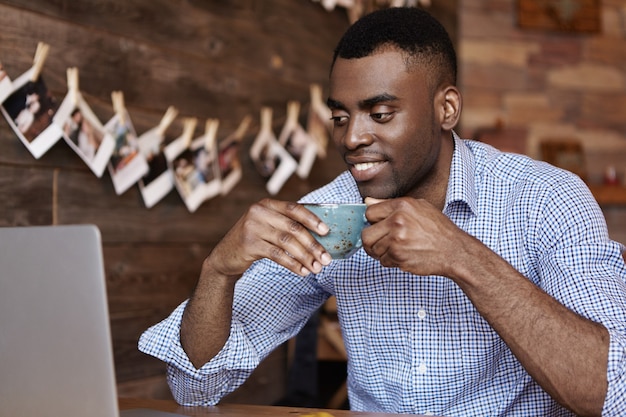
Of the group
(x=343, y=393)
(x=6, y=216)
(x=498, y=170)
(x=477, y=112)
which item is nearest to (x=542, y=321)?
(x=498, y=170)

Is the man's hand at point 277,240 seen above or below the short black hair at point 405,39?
below

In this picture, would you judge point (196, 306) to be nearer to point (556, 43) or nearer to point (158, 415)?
point (158, 415)

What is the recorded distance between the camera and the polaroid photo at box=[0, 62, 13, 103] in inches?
66.5

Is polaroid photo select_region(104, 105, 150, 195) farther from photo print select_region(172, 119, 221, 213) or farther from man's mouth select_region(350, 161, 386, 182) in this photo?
man's mouth select_region(350, 161, 386, 182)

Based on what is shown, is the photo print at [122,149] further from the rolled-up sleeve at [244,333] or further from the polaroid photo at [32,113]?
the rolled-up sleeve at [244,333]

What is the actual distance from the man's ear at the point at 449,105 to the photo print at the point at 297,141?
4.47ft

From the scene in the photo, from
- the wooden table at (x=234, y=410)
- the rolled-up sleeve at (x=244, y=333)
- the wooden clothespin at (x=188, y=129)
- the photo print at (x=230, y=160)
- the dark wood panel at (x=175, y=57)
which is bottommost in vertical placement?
the wooden table at (x=234, y=410)

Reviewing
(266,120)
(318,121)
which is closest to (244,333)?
(266,120)

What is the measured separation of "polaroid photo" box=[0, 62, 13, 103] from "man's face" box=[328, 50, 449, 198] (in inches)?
30.3

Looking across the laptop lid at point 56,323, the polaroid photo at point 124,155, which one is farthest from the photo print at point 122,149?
the laptop lid at point 56,323

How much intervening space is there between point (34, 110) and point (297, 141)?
3.93 feet

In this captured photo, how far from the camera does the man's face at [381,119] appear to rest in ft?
4.34

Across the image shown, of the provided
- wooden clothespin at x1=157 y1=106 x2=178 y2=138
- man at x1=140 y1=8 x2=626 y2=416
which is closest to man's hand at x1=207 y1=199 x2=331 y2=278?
man at x1=140 y1=8 x2=626 y2=416

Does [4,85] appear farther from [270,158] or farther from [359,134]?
[270,158]
